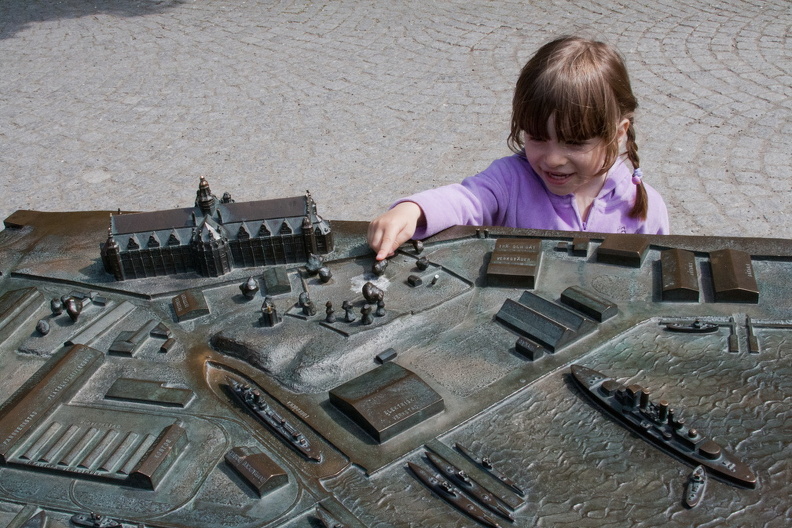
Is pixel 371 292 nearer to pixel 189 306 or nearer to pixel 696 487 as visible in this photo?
pixel 189 306

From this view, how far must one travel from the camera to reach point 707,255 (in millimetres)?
4781

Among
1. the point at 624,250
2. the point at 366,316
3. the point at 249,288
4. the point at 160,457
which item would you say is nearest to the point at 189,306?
the point at 249,288

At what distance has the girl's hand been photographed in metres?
4.88

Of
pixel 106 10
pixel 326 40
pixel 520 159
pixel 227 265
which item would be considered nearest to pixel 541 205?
pixel 520 159

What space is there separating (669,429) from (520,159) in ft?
7.94

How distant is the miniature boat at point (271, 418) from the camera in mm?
3600

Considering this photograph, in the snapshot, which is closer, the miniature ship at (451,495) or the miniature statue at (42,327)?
the miniature ship at (451,495)

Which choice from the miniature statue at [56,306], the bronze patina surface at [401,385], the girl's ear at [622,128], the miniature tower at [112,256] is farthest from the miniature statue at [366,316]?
the girl's ear at [622,128]

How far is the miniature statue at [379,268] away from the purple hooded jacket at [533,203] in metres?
0.51

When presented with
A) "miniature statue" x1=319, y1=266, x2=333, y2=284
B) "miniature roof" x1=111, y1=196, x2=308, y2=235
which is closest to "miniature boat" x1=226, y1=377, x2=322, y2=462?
"miniature statue" x1=319, y1=266, x2=333, y2=284

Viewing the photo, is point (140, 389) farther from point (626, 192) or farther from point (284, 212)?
point (626, 192)

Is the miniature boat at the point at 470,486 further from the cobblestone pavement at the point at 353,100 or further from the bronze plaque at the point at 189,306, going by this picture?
the cobblestone pavement at the point at 353,100

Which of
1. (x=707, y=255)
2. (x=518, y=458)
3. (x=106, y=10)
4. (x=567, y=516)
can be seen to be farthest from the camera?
(x=106, y=10)

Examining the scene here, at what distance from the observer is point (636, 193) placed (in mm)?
5387
